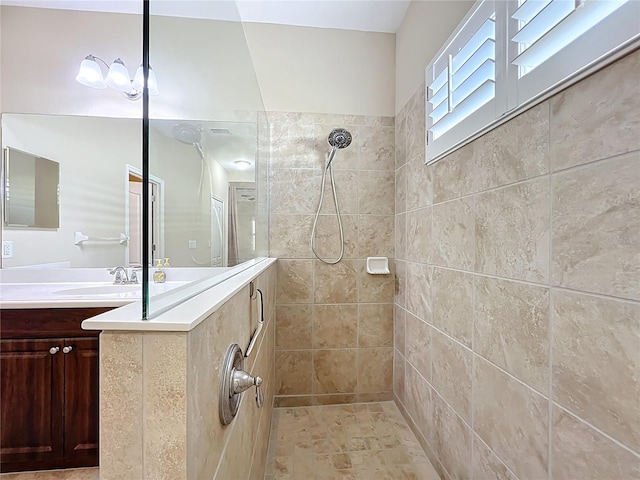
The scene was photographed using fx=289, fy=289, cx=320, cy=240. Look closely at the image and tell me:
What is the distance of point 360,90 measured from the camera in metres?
2.04

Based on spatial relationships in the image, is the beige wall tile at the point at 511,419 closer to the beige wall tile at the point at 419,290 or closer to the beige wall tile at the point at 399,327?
the beige wall tile at the point at 419,290

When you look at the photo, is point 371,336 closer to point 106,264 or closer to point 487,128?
point 487,128

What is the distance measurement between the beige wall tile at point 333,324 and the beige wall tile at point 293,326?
55 mm

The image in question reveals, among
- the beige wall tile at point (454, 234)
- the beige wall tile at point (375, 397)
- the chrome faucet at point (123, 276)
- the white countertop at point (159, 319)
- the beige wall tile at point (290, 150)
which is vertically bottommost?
the beige wall tile at point (375, 397)

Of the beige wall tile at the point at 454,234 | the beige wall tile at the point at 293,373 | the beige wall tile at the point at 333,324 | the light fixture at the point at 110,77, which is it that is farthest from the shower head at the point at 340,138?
the beige wall tile at the point at 293,373

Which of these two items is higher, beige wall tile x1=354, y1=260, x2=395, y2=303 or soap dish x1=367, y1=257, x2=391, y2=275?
soap dish x1=367, y1=257, x2=391, y2=275

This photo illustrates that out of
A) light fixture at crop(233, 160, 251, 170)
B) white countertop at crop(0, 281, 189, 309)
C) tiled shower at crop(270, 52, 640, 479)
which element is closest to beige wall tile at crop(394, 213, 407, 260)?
tiled shower at crop(270, 52, 640, 479)

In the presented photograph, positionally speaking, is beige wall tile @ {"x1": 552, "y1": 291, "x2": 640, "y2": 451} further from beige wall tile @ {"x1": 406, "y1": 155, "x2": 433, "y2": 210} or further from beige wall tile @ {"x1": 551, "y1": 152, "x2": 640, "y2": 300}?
beige wall tile @ {"x1": 406, "y1": 155, "x2": 433, "y2": 210}

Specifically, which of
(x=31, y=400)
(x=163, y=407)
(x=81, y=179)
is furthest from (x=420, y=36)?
(x=31, y=400)

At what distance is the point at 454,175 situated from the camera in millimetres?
1242

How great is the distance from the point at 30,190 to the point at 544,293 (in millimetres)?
2462

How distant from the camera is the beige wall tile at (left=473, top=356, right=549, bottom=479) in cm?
77

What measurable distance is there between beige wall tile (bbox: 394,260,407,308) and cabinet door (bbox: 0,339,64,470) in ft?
5.79

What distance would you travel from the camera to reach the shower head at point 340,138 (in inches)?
73.5
